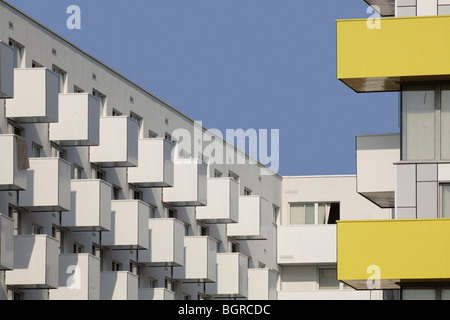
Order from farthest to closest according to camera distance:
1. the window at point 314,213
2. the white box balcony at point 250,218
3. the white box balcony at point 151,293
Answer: the window at point 314,213 → the white box balcony at point 250,218 → the white box balcony at point 151,293

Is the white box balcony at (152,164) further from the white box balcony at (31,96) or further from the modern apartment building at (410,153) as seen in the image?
the modern apartment building at (410,153)

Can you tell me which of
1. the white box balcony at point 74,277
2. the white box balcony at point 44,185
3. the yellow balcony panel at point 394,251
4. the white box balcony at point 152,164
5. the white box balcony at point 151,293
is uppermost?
the white box balcony at point 152,164

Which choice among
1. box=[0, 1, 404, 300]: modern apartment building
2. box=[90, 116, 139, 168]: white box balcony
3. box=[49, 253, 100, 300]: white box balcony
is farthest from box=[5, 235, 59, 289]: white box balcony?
box=[90, 116, 139, 168]: white box balcony

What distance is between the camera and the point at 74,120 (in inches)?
1785

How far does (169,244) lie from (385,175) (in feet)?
61.4

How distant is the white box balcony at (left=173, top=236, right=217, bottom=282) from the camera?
5519cm

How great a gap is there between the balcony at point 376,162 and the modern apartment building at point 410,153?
0.39m

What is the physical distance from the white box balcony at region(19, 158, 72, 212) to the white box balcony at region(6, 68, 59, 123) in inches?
48.7

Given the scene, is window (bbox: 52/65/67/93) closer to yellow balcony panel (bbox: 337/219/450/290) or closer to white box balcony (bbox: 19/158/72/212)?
white box balcony (bbox: 19/158/72/212)

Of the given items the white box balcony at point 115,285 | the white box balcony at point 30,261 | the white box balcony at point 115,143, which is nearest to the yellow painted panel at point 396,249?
the white box balcony at point 30,261

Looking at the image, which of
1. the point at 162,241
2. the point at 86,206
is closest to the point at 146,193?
the point at 162,241

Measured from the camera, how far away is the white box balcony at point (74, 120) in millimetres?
45188
